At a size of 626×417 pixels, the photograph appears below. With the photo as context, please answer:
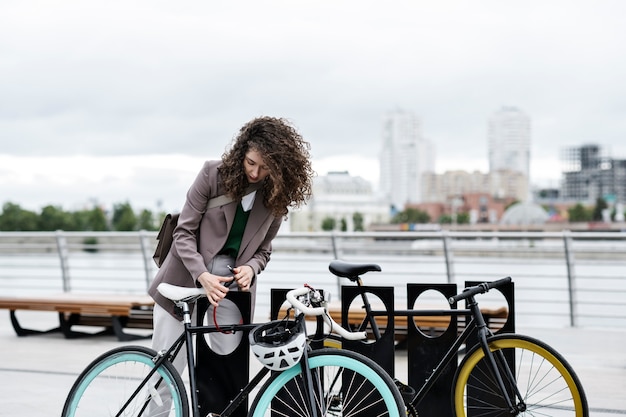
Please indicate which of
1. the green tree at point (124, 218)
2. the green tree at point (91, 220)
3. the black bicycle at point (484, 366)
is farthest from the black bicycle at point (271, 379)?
the green tree at point (91, 220)

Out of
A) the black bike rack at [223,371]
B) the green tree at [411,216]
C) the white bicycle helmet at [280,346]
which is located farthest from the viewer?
the green tree at [411,216]

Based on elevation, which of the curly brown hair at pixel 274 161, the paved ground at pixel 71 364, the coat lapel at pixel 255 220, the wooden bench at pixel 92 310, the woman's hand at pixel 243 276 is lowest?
the paved ground at pixel 71 364

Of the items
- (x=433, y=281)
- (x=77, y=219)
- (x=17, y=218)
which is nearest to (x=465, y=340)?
(x=433, y=281)

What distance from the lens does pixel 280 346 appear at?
10.8 ft

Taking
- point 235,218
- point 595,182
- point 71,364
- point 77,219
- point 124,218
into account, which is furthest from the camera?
point 595,182

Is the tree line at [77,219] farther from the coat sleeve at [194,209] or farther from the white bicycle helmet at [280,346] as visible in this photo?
the white bicycle helmet at [280,346]

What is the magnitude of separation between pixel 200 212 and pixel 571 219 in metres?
145

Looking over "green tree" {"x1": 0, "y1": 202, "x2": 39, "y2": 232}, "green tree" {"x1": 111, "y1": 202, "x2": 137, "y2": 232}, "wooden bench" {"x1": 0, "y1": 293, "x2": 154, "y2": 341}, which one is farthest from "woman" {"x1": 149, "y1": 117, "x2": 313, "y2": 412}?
"green tree" {"x1": 111, "y1": 202, "x2": 137, "y2": 232}

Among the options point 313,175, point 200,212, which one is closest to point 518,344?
point 313,175

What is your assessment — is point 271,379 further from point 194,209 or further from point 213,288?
point 194,209

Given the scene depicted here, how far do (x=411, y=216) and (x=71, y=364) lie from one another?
13372 centimetres

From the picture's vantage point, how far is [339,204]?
130 metres

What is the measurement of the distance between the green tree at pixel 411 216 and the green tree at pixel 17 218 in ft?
250

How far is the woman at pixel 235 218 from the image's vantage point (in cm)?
361
